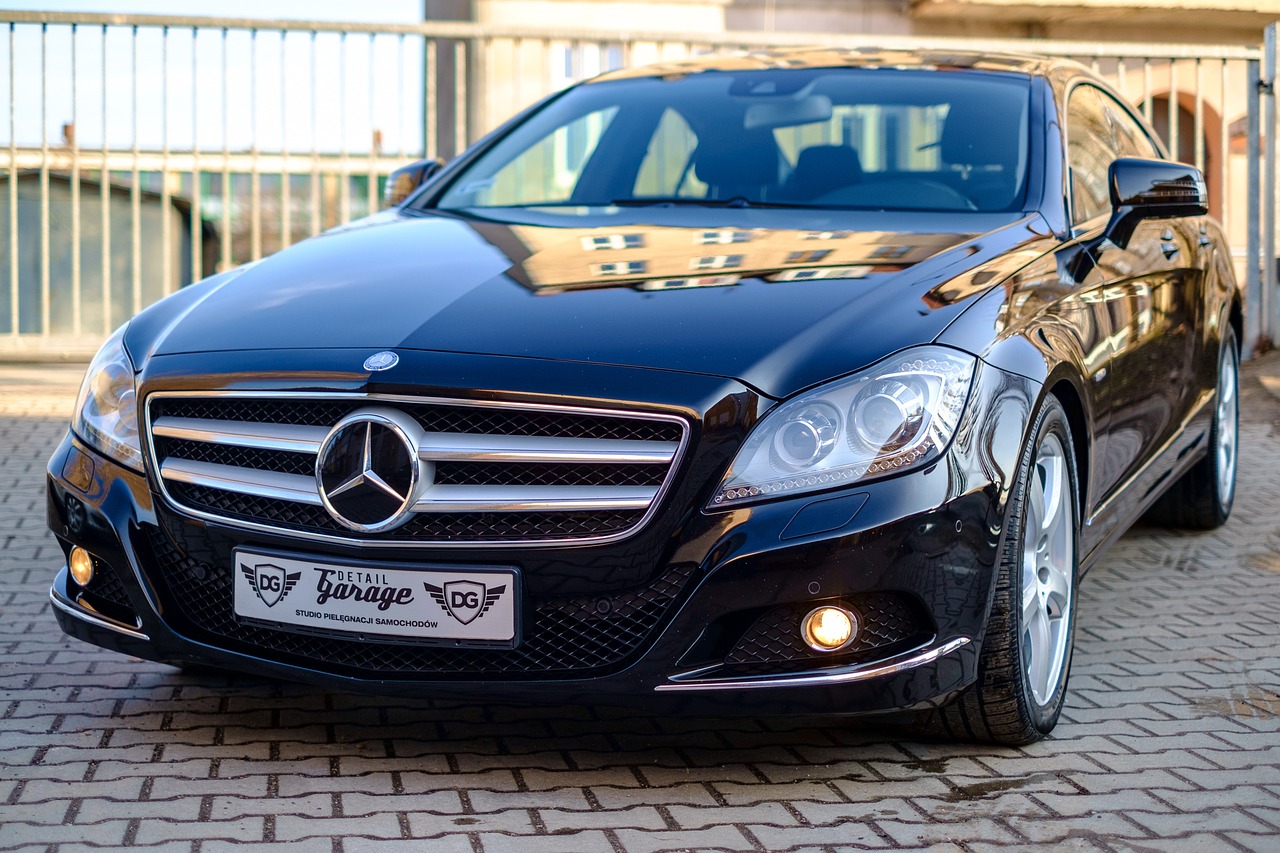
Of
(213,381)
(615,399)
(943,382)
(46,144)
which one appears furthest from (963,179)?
(46,144)

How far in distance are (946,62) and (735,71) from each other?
2.06 ft

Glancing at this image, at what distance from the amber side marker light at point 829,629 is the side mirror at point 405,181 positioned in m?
2.56

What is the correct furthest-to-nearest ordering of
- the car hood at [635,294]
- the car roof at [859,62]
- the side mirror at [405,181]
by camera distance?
the side mirror at [405,181] < the car roof at [859,62] < the car hood at [635,294]

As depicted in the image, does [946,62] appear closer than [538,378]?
No

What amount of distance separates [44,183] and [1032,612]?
7.06 meters

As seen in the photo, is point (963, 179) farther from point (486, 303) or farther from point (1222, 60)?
point (1222, 60)

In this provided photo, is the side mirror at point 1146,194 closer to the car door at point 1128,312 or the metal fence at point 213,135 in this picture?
the car door at point 1128,312

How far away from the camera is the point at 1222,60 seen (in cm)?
978

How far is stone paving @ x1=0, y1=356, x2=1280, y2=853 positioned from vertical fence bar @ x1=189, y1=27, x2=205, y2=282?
17.2ft

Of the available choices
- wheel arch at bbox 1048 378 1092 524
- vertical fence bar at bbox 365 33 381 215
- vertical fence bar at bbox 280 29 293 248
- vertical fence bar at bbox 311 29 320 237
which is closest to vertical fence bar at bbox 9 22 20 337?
vertical fence bar at bbox 280 29 293 248

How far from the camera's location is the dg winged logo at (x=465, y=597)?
2850 mm

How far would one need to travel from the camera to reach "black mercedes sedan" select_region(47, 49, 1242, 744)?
110 inches

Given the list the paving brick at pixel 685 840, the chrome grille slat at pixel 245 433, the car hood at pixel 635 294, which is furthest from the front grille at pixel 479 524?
the paving brick at pixel 685 840

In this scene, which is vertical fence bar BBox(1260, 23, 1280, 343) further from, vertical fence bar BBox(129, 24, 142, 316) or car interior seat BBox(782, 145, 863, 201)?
vertical fence bar BBox(129, 24, 142, 316)
